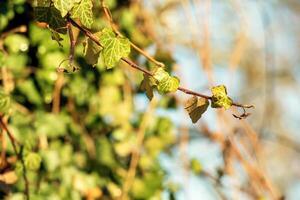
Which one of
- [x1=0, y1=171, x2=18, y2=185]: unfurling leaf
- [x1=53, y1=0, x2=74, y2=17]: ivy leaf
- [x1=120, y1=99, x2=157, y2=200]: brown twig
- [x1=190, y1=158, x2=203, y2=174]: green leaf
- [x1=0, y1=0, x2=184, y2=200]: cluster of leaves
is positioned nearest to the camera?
[x1=53, y1=0, x2=74, y2=17]: ivy leaf

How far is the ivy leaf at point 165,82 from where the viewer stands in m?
1.15

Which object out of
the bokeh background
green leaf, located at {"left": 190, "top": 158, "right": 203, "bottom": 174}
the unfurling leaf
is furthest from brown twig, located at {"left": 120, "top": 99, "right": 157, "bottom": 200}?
the unfurling leaf

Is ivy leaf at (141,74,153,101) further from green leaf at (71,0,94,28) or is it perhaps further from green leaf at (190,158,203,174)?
green leaf at (190,158,203,174)

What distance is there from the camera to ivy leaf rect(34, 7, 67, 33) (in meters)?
1.12

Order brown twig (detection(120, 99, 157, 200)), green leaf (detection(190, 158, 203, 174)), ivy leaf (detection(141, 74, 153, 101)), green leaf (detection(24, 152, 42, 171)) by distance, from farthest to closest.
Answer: green leaf (detection(190, 158, 203, 174)), brown twig (detection(120, 99, 157, 200)), green leaf (detection(24, 152, 42, 171)), ivy leaf (detection(141, 74, 153, 101))

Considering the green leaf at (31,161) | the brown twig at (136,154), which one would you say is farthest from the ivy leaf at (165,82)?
the brown twig at (136,154)

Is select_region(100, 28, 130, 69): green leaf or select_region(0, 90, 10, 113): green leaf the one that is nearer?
select_region(100, 28, 130, 69): green leaf

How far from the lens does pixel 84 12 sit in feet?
3.62

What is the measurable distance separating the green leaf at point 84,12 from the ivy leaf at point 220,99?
0.25 metres

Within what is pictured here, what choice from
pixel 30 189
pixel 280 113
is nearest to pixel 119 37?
pixel 30 189

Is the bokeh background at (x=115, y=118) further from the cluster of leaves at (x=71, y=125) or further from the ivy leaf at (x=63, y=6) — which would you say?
the ivy leaf at (x=63, y=6)

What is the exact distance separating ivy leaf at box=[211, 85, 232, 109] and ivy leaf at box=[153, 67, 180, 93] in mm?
74

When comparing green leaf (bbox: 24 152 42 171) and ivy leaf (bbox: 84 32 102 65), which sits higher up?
ivy leaf (bbox: 84 32 102 65)

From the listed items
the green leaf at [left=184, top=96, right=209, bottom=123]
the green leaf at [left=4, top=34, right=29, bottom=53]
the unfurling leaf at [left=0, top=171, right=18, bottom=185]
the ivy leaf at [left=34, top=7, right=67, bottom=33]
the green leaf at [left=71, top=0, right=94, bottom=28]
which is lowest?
the unfurling leaf at [left=0, top=171, right=18, bottom=185]
